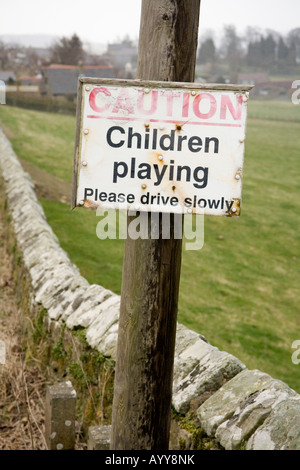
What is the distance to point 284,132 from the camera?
3055cm

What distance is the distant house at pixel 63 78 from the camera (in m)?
36.4

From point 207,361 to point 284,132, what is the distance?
28.9 m

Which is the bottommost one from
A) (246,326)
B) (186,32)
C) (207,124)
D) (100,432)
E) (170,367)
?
(246,326)

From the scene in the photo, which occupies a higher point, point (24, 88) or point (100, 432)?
point (24, 88)

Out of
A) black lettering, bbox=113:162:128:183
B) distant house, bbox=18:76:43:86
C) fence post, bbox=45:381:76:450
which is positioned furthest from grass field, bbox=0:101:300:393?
distant house, bbox=18:76:43:86

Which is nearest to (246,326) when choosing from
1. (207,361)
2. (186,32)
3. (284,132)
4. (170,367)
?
(207,361)

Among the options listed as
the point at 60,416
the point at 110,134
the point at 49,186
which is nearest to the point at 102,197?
the point at 110,134

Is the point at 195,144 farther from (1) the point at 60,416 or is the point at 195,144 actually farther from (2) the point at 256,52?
(2) the point at 256,52

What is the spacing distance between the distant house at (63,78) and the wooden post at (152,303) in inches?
1324

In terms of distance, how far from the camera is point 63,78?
38875mm

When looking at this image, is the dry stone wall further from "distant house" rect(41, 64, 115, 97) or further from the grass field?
"distant house" rect(41, 64, 115, 97)

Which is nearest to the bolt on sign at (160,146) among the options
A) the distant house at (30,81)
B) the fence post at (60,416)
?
the fence post at (60,416)

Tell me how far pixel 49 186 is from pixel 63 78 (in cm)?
2718

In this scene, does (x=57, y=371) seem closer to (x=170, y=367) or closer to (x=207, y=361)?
(x=207, y=361)
